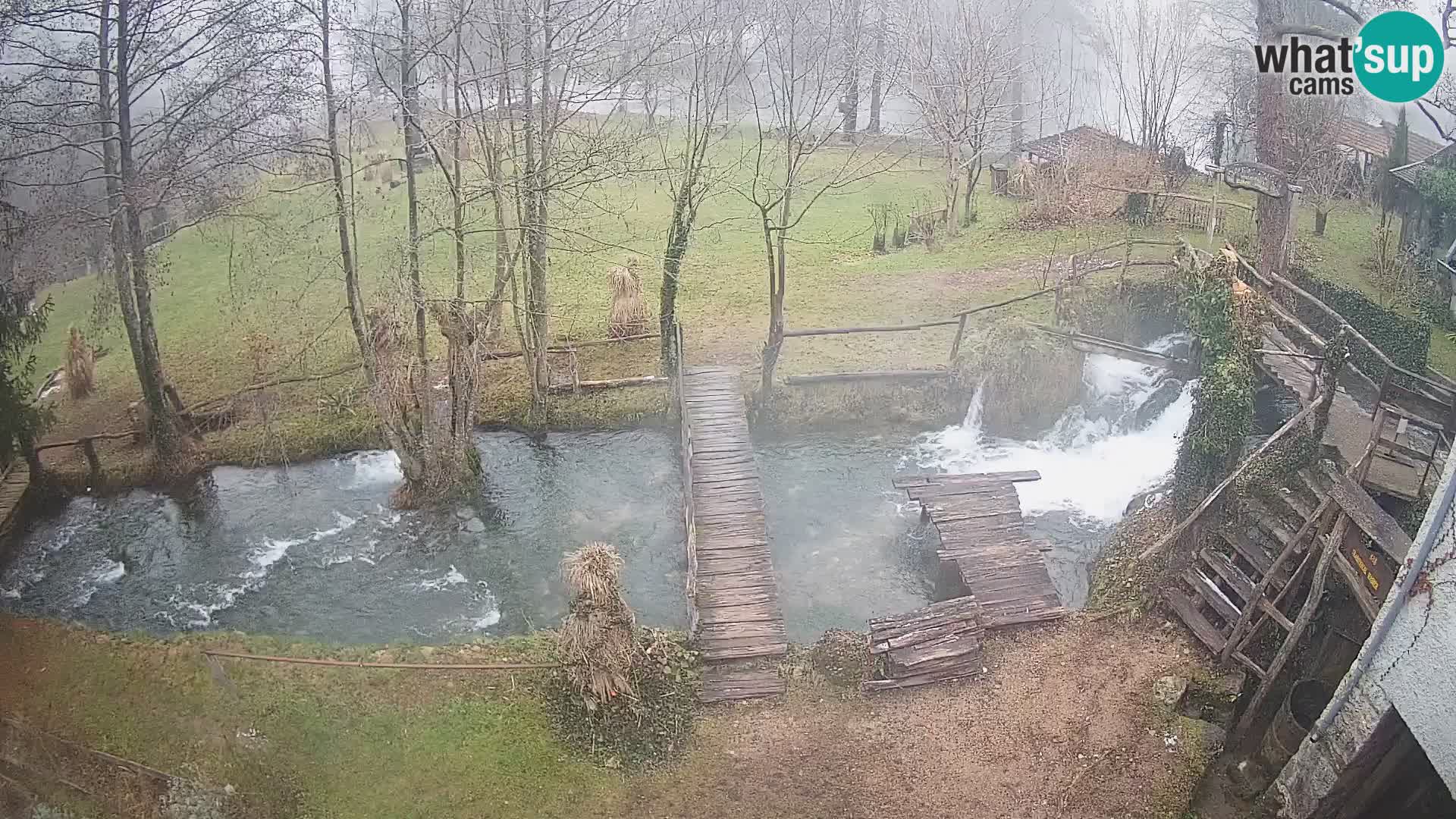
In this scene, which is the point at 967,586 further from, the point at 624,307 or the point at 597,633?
the point at 624,307

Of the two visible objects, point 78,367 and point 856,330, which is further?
point 856,330

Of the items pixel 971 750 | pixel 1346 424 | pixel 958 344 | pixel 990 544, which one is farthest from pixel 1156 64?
pixel 971 750

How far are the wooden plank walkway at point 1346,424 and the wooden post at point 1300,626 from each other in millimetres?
1361

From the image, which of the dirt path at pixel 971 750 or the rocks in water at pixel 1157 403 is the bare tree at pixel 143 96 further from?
the rocks in water at pixel 1157 403

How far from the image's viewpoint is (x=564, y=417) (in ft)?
64.6

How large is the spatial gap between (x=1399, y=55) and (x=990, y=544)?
11.8m

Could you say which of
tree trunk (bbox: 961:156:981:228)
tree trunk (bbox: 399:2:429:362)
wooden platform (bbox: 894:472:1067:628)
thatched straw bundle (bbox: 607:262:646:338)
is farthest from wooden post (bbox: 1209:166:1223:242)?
tree trunk (bbox: 399:2:429:362)

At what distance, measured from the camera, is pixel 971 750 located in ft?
37.1

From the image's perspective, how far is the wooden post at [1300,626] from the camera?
1075cm

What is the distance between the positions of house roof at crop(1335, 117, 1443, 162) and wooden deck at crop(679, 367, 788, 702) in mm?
20371

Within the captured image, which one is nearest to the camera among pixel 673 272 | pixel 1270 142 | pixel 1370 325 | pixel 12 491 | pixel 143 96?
pixel 143 96

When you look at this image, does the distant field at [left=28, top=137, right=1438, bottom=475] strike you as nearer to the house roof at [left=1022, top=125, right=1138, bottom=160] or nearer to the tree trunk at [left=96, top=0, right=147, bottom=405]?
the tree trunk at [left=96, top=0, right=147, bottom=405]

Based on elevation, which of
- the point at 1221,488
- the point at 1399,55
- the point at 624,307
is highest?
the point at 1399,55

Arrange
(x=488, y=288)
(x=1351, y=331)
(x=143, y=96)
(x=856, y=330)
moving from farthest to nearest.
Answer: (x=488, y=288)
(x=856, y=330)
(x=143, y=96)
(x=1351, y=331)
